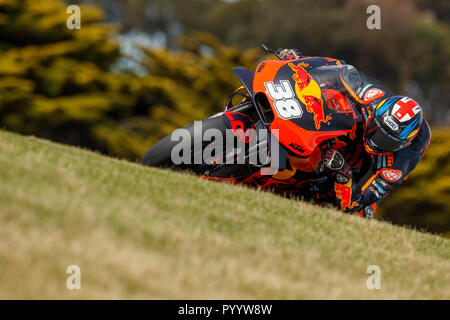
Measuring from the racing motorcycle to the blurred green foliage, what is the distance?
1012 centimetres

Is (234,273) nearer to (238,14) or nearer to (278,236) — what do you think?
(278,236)

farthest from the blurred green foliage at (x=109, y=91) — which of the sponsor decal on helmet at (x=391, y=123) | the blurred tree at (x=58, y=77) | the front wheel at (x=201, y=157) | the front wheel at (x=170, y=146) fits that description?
the front wheel at (x=170, y=146)

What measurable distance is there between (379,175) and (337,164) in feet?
1.73

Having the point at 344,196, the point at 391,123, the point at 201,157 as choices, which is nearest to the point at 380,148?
the point at 391,123

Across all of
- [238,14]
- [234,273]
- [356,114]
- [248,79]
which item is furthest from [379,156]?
[238,14]

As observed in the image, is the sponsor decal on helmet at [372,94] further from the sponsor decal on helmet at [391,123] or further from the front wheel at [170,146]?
the front wheel at [170,146]

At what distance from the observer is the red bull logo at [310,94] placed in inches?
223

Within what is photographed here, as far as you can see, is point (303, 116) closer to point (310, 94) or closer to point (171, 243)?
point (310, 94)

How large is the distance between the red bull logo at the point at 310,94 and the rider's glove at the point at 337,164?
429mm

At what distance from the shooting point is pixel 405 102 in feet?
18.6

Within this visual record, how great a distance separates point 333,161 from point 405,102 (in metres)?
0.95

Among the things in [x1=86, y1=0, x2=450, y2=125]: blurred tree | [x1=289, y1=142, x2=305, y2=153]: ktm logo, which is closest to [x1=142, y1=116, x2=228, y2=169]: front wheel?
[x1=289, y1=142, x2=305, y2=153]: ktm logo

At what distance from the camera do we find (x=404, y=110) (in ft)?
18.5

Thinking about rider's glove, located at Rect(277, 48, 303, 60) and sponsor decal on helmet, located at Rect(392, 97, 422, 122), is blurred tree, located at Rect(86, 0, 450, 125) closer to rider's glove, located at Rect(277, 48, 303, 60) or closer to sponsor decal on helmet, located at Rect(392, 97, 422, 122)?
rider's glove, located at Rect(277, 48, 303, 60)
